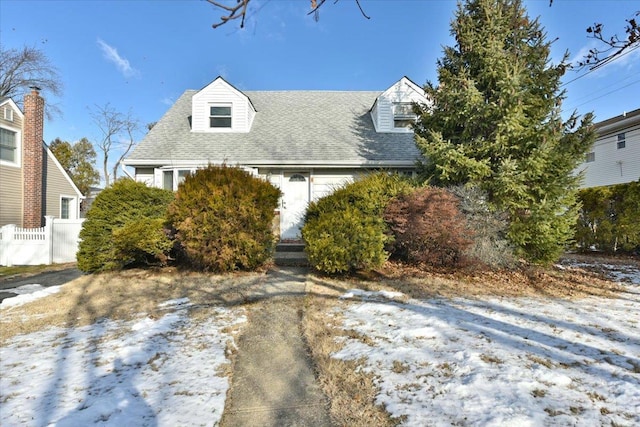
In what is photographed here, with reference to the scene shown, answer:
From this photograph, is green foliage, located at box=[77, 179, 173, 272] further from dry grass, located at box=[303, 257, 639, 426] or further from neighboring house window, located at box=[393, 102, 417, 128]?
neighboring house window, located at box=[393, 102, 417, 128]

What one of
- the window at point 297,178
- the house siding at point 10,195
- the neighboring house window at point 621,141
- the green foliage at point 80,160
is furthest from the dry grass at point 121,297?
the green foliage at point 80,160

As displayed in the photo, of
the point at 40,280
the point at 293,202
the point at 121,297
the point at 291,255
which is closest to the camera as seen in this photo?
the point at 121,297

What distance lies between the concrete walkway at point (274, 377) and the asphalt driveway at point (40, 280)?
5.48 m

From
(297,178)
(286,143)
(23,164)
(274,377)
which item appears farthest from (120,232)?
(23,164)

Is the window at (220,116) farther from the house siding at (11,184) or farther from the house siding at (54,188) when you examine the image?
the house siding at (54,188)

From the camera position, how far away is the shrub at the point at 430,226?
6344 mm

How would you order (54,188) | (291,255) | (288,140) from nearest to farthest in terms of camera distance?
(291,255)
(288,140)
(54,188)

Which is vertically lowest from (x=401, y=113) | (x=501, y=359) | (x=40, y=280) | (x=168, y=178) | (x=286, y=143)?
(x=40, y=280)

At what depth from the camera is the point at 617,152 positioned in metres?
17.8

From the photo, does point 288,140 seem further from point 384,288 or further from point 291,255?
point 384,288

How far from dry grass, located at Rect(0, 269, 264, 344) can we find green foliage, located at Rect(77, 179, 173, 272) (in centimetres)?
36

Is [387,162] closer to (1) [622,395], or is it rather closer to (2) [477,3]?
(2) [477,3]

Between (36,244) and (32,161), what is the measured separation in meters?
4.58

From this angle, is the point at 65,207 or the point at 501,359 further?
the point at 65,207
